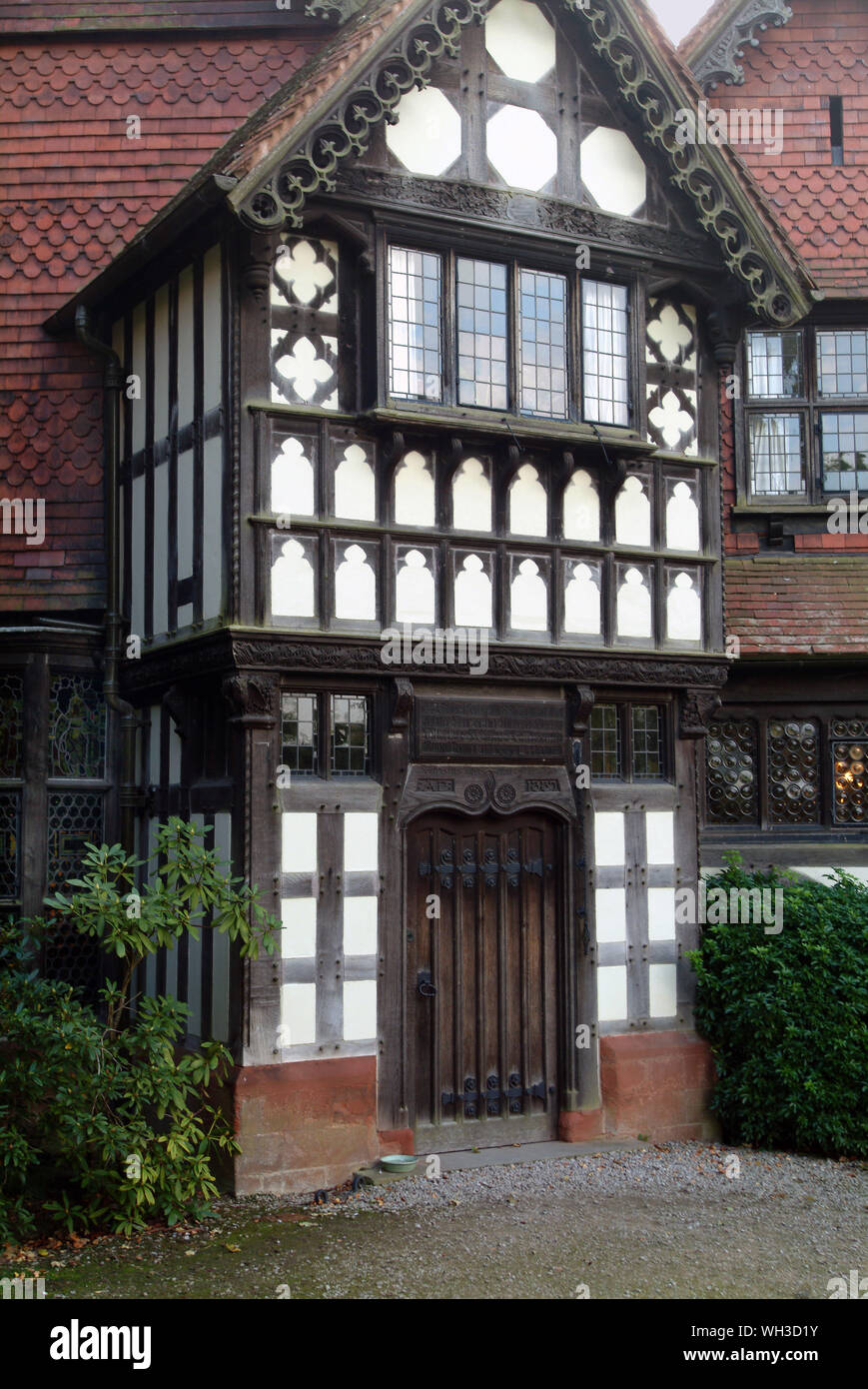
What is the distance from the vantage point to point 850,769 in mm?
13344

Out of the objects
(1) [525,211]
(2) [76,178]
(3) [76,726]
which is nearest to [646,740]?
(1) [525,211]

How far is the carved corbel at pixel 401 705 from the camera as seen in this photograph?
10.6 m

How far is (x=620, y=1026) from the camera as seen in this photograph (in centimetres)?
1163

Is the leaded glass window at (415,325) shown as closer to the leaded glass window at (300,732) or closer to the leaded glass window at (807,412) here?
the leaded glass window at (300,732)

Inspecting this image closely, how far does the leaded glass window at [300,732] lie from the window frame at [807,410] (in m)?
5.54

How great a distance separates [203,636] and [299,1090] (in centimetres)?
325

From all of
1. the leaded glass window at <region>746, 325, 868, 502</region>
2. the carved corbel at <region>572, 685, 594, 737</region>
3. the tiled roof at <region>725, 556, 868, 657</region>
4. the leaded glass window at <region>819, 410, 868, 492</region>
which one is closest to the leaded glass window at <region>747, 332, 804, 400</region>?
the leaded glass window at <region>746, 325, 868, 502</region>

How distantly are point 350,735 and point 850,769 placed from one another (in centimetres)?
517

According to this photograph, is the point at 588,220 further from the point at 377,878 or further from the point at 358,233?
the point at 377,878

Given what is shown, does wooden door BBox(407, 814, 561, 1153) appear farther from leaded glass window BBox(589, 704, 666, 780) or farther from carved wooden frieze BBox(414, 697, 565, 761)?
leaded glass window BBox(589, 704, 666, 780)

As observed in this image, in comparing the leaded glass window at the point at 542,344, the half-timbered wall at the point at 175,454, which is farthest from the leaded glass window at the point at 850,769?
the half-timbered wall at the point at 175,454

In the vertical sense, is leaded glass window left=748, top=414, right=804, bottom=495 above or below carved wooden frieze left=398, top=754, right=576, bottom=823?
above

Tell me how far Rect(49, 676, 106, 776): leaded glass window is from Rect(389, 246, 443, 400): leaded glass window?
12.7 ft

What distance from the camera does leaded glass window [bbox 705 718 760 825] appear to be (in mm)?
13258
